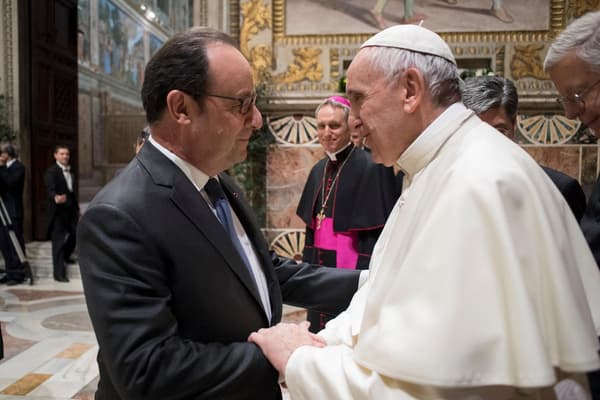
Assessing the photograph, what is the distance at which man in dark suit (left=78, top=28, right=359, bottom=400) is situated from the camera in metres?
1.23

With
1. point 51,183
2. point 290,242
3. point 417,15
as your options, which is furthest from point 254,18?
point 51,183

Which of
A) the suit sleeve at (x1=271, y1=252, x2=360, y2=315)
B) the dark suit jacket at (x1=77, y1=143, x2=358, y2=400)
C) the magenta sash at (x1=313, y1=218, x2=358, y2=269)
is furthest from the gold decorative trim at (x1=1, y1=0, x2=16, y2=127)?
the dark suit jacket at (x1=77, y1=143, x2=358, y2=400)

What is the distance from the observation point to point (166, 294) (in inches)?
50.9

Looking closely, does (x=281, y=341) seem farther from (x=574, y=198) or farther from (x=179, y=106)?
(x=574, y=198)

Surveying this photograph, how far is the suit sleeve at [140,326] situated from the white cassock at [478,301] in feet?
0.86

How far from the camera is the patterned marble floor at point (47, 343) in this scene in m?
3.82

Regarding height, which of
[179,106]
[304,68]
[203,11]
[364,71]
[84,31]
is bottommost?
[179,106]

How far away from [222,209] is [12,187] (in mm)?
6957

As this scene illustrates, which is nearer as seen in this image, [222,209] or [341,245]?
[222,209]

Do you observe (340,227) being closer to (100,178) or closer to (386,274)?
(386,274)

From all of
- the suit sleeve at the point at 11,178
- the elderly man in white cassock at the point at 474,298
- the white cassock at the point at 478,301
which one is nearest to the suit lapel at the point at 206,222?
the elderly man in white cassock at the point at 474,298

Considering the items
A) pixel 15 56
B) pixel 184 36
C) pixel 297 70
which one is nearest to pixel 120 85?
pixel 15 56

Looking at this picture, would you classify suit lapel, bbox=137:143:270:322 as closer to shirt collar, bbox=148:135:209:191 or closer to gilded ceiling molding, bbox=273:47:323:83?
shirt collar, bbox=148:135:209:191

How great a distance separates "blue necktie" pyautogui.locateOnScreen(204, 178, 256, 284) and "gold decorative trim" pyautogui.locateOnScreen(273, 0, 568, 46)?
20.1 ft
